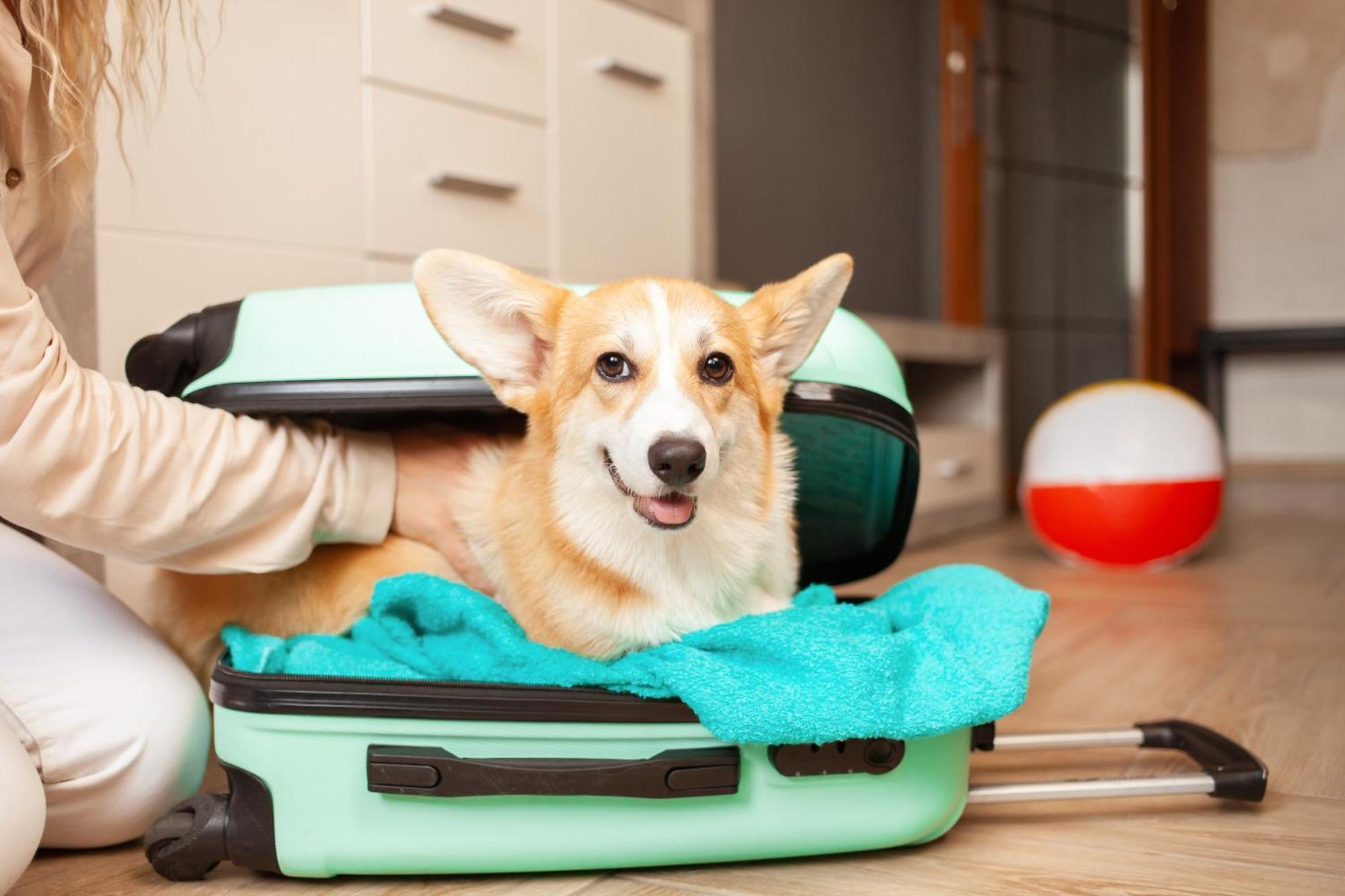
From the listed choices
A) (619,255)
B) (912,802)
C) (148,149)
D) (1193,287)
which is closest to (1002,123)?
(1193,287)

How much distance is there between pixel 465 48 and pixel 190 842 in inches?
57.3

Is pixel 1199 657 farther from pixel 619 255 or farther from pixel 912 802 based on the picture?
pixel 619 255

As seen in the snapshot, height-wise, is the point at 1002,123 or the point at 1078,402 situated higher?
the point at 1002,123

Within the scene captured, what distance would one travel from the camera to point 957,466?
11.8ft

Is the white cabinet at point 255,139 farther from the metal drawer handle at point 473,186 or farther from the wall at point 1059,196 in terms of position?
the wall at point 1059,196

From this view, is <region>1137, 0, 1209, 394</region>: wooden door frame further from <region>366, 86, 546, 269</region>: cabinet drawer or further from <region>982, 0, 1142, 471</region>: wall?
<region>366, 86, 546, 269</region>: cabinet drawer

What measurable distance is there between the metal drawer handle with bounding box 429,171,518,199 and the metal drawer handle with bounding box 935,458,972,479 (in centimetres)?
181

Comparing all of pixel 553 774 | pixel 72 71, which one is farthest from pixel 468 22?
pixel 553 774

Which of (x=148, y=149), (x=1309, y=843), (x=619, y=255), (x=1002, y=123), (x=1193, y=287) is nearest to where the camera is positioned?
(x=1309, y=843)

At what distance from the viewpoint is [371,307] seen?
1225 millimetres

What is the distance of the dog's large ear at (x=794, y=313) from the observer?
3.78 feet

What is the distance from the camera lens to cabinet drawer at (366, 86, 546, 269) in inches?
75.5

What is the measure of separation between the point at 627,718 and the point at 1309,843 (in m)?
0.67

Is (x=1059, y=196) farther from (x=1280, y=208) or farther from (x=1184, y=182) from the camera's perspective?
(x=1280, y=208)
